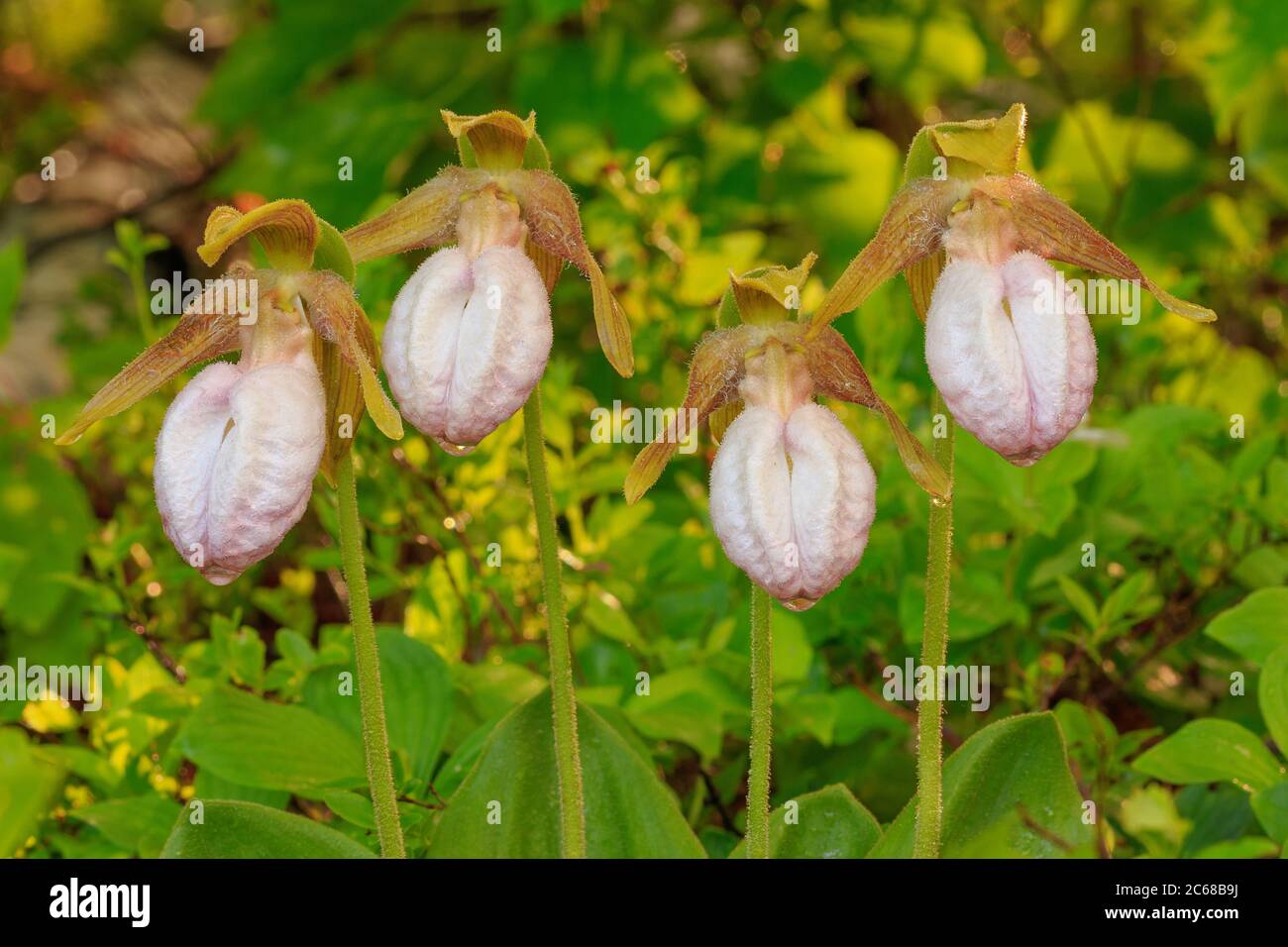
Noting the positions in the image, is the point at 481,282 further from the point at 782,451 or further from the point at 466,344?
the point at 782,451

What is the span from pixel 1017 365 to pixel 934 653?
0.52ft

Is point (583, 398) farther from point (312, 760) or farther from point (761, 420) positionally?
point (761, 420)

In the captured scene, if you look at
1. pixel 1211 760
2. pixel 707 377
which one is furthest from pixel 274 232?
pixel 1211 760

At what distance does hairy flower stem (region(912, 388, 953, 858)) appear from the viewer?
67cm

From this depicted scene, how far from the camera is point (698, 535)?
44.4 inches

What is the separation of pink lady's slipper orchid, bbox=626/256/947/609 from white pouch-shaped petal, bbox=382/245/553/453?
0.08 m

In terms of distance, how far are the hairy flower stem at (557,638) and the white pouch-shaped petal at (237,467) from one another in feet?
0.36

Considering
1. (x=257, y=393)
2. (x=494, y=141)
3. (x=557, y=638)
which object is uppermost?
(x=494, y=141)

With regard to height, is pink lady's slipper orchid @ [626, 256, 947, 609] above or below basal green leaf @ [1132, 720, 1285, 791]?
above

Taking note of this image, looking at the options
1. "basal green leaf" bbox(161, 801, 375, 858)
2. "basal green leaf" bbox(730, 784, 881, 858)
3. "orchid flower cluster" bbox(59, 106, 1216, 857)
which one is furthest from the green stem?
"basal green leaf" bbox(161, 801, 375, 858)

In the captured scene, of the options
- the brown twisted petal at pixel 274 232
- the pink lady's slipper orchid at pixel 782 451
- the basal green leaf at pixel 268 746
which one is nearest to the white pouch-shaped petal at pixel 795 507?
the pink lady's slipper orchid at pixel 782 451

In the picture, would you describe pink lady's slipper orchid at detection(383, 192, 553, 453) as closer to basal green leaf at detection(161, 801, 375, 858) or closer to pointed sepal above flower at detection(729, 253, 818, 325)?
pointed sepal above flower at detection(729, 253, 818, 325)

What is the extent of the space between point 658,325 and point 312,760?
538 millimetres
